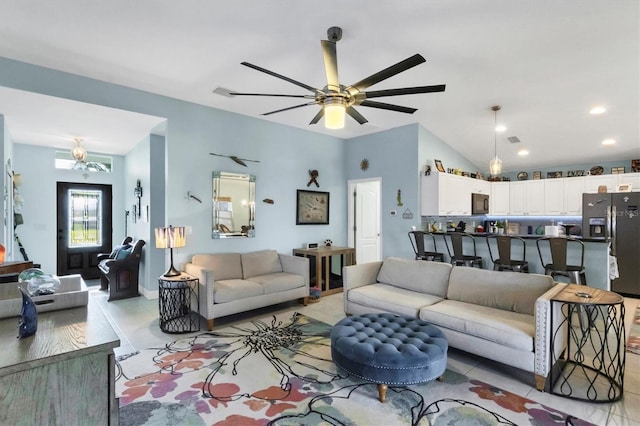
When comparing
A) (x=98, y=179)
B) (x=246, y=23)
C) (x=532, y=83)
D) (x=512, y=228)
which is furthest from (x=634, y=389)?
(x=98, y=179)

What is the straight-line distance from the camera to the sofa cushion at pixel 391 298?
338 centimetres

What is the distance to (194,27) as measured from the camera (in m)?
2.96

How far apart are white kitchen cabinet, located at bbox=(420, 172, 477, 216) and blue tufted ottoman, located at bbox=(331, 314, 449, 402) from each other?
10.4 feet

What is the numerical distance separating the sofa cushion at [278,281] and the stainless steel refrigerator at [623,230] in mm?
5099

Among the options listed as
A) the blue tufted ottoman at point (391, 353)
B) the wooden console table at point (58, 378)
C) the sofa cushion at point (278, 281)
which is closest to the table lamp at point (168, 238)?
the sofa cushion at point (278, 281)

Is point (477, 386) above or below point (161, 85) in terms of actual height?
below

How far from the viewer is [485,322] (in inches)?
111

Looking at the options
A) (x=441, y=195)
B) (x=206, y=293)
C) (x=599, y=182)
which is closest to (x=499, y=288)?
(x=441, y=195)

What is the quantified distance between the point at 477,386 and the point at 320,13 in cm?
335

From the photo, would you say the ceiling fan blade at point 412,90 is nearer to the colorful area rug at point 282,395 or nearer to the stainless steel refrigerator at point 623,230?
the colorful area rug at point 282,395

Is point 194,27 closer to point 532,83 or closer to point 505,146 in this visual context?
point 532,83

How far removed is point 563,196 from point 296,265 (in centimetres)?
557

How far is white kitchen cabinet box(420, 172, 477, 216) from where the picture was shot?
562 centimetres

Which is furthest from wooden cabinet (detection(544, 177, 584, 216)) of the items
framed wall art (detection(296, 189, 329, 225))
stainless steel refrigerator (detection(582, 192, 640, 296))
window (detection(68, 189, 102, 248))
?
window (detection(68, 189, 102, 248))
